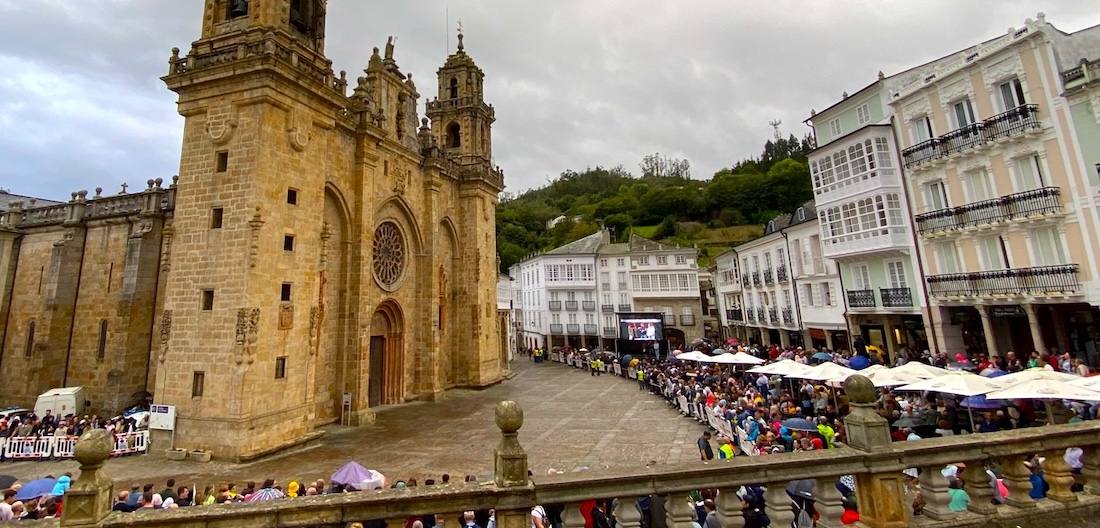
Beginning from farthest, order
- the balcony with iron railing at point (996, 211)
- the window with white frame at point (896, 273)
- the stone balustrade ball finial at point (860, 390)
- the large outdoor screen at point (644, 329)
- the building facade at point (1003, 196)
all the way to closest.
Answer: the large outdoor screen at point (644, 329) → the window with white frame at point (896, 273) → the balcony with iron railing at point (996, 211) → the building facade at point (1003, 196) → the stone balustrade ball finial at point (860, 390)

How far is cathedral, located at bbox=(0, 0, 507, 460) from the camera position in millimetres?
15180

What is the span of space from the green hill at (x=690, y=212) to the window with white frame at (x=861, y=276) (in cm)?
3947

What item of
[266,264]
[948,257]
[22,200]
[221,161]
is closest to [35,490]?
[266,264]

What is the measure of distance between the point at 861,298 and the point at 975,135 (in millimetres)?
8520

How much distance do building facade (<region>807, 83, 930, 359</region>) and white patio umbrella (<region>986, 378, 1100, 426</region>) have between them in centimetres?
1281

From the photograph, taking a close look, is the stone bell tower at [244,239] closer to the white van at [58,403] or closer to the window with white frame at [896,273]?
the white van at [58,403]

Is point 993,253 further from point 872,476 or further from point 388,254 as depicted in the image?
point 388,254

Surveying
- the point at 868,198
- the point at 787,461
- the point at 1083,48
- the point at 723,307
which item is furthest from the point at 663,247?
the point at 787,461

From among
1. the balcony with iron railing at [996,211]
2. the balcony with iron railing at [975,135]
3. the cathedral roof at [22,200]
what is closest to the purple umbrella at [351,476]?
the balcony with iron railing at [996,211]

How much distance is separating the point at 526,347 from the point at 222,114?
163 feet

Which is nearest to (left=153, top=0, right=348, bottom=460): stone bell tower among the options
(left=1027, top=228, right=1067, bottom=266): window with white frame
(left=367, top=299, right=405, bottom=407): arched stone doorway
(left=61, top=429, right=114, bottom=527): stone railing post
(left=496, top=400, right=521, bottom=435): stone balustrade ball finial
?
(left=367, top=299, right=405, bottom=407): arched stone doorway

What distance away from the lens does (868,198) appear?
22.2 meters

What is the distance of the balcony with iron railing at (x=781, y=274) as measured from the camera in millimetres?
31492

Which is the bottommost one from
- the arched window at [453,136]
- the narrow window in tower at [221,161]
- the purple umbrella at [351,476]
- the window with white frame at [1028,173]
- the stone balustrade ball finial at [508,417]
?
the purple umbrella at [351,476]
